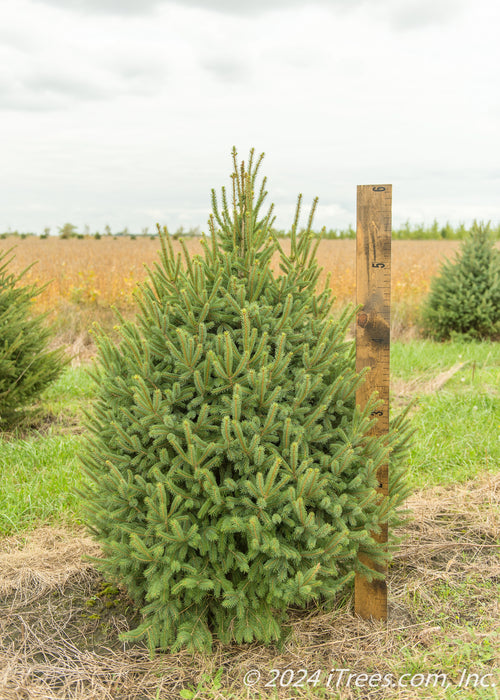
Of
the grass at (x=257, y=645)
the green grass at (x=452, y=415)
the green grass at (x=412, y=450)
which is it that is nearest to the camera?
the grass at (x=257, y=645)

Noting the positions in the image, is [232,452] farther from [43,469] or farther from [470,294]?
[470,294]

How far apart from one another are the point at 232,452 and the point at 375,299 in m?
1.17

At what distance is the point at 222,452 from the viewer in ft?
7.91

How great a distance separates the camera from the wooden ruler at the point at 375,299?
2887 mm

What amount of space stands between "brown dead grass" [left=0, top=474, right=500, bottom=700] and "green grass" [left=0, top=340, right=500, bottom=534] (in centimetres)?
64

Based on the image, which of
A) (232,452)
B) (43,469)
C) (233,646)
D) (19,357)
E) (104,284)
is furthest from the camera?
(104,284)

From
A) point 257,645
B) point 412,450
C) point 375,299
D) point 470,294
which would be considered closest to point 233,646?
point 257,645

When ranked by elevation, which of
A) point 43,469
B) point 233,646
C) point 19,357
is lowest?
point 233,646

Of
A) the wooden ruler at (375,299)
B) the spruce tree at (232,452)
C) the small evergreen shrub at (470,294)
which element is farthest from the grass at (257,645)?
the small evergreen shrub at (470,294)

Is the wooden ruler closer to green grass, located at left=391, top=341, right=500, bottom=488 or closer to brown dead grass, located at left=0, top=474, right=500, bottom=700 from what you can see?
brown dead grass, located at left=0, top=474, right=500, bottom=700

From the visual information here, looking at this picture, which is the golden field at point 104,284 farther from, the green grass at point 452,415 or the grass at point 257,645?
the grass at point 257,645

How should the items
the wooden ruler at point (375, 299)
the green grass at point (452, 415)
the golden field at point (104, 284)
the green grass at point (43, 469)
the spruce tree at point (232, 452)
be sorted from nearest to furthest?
the spruce tree at point (232, 452)
the wooden ruler at point (375, 299)
the green grass at point (43, 469)
the green grass at point (452, 415)
the golden field at point (104, 284)

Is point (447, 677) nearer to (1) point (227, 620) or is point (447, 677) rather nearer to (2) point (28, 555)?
(1) point (227, 620)

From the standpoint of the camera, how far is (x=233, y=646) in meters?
2.80
